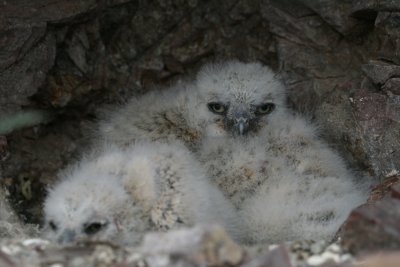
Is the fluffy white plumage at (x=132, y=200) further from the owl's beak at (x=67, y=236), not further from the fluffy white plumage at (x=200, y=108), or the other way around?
the fluffy white plumage at (x=200, y=108)

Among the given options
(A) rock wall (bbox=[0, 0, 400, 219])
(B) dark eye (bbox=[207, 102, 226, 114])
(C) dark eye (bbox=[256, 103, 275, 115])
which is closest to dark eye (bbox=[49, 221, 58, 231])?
(A) rock wall (bbox=[0, 0, 400, 219])

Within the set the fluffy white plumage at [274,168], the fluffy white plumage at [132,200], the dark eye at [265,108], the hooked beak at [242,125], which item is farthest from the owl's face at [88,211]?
the dark eye at [265,108]

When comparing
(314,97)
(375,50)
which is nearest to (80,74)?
(314,97)

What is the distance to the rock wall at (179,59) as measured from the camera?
522 centimetres

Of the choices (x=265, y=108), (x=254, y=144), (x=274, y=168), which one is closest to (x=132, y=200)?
(x=274, y=168)

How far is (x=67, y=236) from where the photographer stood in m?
4.06

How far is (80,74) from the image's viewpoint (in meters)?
5.73

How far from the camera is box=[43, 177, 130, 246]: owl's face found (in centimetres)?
411

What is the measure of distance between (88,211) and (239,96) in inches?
80.7

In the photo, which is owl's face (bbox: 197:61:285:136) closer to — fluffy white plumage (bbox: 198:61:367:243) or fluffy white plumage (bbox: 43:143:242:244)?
fluffy white plumage (bbox: 198:61:367:243)

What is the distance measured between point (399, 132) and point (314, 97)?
0.90 m

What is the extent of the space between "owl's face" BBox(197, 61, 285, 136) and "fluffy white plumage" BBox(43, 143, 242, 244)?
116 centimetres

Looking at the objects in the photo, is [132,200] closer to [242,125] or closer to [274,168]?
[274,168]

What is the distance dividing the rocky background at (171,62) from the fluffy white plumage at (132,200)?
3.64 feet
